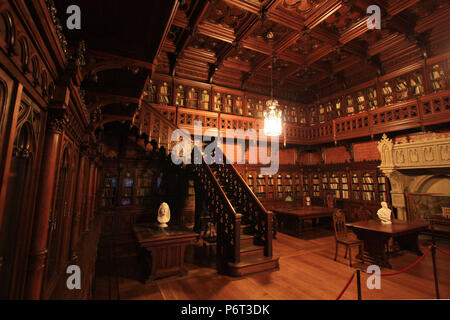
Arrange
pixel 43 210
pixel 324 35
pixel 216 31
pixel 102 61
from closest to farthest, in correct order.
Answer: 1. pixel 43 210
2. pixel 102 61
3. pixel 216 31
4. pixel 324 35

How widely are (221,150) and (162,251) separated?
16.0ft

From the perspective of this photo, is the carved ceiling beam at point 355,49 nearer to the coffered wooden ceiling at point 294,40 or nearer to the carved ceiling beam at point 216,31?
the coffered wooden ceiling at point 294,40

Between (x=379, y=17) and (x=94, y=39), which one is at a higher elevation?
(x=379, y=17)

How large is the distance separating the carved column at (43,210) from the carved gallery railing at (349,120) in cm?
410

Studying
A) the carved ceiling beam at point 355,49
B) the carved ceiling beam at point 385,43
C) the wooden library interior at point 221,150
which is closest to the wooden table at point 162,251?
the wooden library interior at point 221,150

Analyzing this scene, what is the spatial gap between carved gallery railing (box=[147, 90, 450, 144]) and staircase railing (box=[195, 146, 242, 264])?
2611 mm

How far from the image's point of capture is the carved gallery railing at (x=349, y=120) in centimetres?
686

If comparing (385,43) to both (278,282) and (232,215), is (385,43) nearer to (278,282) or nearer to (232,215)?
(232,215)

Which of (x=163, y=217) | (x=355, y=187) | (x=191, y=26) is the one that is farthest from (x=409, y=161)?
(x=191, y=26)

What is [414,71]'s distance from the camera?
26.0 ft

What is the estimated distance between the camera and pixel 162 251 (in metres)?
3.73

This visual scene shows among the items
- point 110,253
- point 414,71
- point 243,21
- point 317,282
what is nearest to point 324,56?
point 414,71

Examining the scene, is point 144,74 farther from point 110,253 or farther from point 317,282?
point 317,282

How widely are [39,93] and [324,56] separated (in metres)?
10.0
